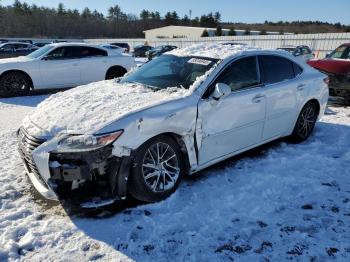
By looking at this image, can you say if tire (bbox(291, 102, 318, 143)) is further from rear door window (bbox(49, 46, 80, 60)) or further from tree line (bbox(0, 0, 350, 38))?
tree line (bbox(0, 0, 350, 38))

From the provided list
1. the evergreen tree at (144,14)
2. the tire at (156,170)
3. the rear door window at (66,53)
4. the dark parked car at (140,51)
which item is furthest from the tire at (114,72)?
the evergreen tree at (144,14)

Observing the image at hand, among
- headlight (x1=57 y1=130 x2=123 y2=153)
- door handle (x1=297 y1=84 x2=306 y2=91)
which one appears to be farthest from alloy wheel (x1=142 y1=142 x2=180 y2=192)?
door handle (x1=297 y1=84 x2=306 y2=91)

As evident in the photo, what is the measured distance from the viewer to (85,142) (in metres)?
3.44

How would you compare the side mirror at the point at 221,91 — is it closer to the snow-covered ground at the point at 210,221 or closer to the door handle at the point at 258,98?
the door handle at the point at 258,98

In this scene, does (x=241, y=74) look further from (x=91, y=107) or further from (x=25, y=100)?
(x=25, y=100)

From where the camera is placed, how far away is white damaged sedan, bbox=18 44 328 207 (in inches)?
137

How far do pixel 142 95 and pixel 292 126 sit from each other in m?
2.74

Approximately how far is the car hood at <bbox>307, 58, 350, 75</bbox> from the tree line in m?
85.0

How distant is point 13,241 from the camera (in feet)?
10.7

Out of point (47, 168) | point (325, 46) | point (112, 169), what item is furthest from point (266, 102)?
point (325, 46)

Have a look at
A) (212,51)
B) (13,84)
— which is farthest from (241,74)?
(13,84)

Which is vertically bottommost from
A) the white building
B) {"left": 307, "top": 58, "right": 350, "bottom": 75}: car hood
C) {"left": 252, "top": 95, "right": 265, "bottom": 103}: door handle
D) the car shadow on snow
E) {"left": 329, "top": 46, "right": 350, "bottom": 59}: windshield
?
the white building

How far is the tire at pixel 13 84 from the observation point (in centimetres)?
1035

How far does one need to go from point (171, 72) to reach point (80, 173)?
2.09 meters
